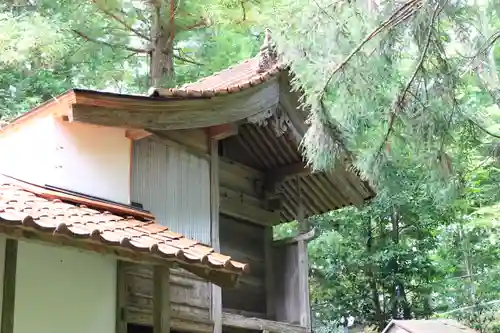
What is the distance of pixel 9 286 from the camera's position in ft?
14.9

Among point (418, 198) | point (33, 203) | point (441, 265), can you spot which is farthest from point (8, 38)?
point (441, 265)

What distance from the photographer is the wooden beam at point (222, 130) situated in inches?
276

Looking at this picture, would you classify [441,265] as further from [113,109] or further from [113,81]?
[113,109]

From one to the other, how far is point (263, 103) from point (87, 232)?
339 cm

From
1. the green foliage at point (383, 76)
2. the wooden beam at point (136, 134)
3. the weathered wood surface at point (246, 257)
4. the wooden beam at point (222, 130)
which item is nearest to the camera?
the green foliage at point (383, 76)

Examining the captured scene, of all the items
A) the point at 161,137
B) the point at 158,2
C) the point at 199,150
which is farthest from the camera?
the point at 158,2

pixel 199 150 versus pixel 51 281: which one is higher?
pixel 199 150

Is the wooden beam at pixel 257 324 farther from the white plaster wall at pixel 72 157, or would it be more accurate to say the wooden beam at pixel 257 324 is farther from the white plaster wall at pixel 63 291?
the white plaster wall at pixel 72 157

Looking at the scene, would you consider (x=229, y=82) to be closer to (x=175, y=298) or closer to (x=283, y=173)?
(x=283, y=173)

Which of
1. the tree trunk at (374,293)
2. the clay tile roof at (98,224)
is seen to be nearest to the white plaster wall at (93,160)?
the clay tile roof at (98,224)

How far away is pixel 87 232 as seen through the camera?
13.7 ft

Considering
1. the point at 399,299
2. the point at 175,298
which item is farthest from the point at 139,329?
the point at 399,299

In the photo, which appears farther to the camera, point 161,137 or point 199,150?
point 199,150

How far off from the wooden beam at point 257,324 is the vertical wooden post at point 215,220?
156mm
